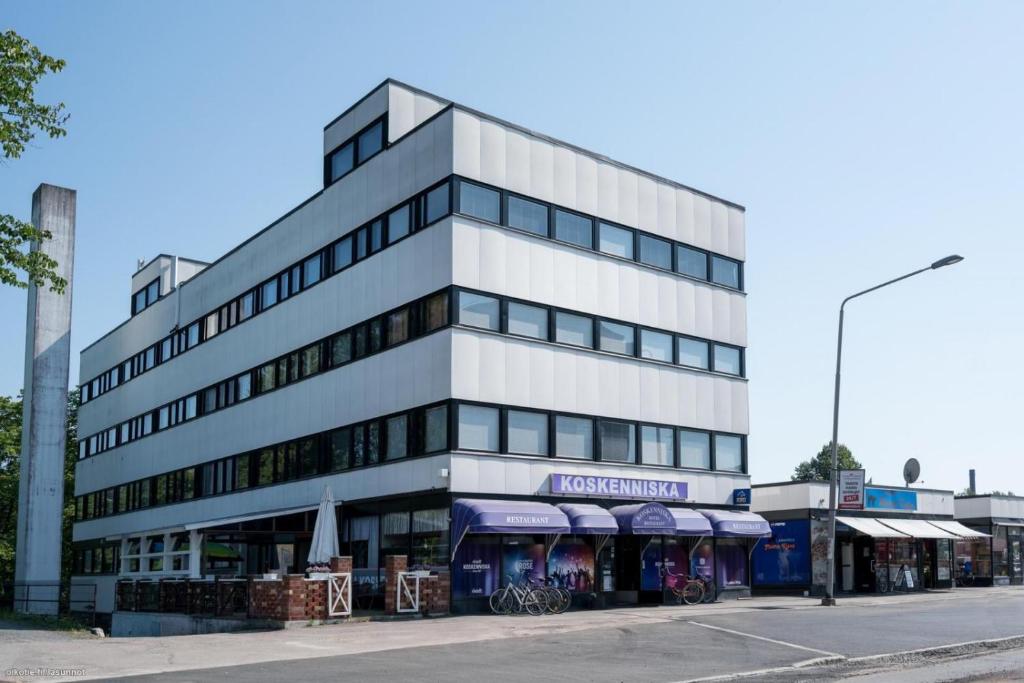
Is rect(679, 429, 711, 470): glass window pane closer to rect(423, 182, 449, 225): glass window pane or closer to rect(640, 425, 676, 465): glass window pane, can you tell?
rect(640, 425, 676, 465): glass window pane

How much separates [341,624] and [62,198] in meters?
35.8

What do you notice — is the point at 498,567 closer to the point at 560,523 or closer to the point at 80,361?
the point at 560,523

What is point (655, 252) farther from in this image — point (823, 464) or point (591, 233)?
point (823, 464)

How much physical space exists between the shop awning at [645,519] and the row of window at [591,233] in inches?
325

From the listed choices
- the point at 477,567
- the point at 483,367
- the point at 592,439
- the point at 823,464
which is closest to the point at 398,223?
the point at 483,367

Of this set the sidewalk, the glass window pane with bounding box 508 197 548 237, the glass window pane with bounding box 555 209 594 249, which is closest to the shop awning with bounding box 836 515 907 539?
the sidewalk

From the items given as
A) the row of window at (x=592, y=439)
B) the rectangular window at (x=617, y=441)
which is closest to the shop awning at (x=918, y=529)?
the row of window at (x=592, y=439)

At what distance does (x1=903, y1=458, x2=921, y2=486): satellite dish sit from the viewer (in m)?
51.1

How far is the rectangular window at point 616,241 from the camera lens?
116ft

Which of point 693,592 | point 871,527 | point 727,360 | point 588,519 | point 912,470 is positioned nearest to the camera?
point 588,519

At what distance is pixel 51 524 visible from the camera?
51.7 meters

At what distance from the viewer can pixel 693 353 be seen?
37875mm

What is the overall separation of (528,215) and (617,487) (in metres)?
8.77

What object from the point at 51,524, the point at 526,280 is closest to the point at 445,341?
the point at 526,280
